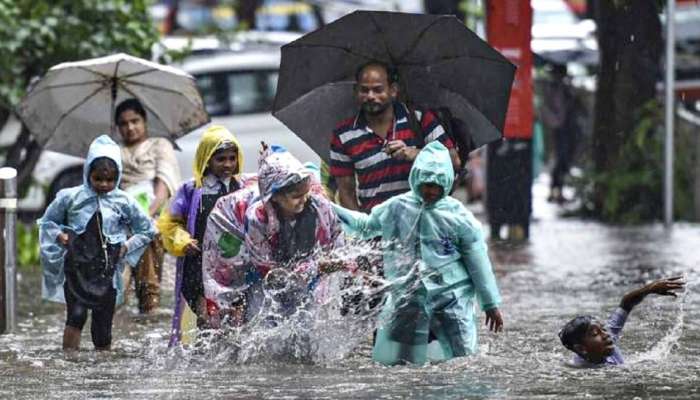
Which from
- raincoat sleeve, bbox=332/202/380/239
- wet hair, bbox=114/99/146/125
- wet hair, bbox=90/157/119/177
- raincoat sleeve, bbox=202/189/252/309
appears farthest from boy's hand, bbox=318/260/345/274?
wet hair, bbox=114/99/146/125

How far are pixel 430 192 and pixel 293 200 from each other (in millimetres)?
679

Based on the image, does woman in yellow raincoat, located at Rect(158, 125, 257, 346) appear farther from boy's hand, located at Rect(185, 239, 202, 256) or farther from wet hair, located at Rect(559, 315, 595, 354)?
wet hair, located at Rect(559, 315, 595, 354)

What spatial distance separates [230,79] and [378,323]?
1383 cm

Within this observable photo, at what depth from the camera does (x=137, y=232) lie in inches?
434

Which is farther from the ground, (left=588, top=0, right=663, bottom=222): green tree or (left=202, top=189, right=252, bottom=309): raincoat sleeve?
→ (left=588, top=0, right=663, bottom=222): green tree

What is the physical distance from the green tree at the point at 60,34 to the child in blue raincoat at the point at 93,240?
5245mm

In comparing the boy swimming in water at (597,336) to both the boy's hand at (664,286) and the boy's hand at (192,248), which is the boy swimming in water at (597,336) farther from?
the boy's hand at (192,248)

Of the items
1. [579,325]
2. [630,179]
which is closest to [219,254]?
[579,325]

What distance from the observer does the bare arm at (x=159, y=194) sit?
42.1 ft

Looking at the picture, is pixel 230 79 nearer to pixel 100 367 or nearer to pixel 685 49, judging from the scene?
pixel 685 49

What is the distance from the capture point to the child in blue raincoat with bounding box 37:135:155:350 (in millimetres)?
10867

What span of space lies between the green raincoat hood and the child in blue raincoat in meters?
2.09

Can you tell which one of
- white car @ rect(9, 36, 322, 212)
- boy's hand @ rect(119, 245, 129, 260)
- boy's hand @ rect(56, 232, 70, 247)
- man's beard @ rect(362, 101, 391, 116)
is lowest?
boy's hand @ rect(119, 245, 129, 260)

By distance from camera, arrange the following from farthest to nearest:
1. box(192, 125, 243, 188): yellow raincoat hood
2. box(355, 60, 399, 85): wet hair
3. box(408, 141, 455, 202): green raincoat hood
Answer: box(355, 60, 399, 85): wet hair < box(192, 125, 243, 188): yellow raincoat hood < box(408, 141, 455, 202): green raincoat hood
